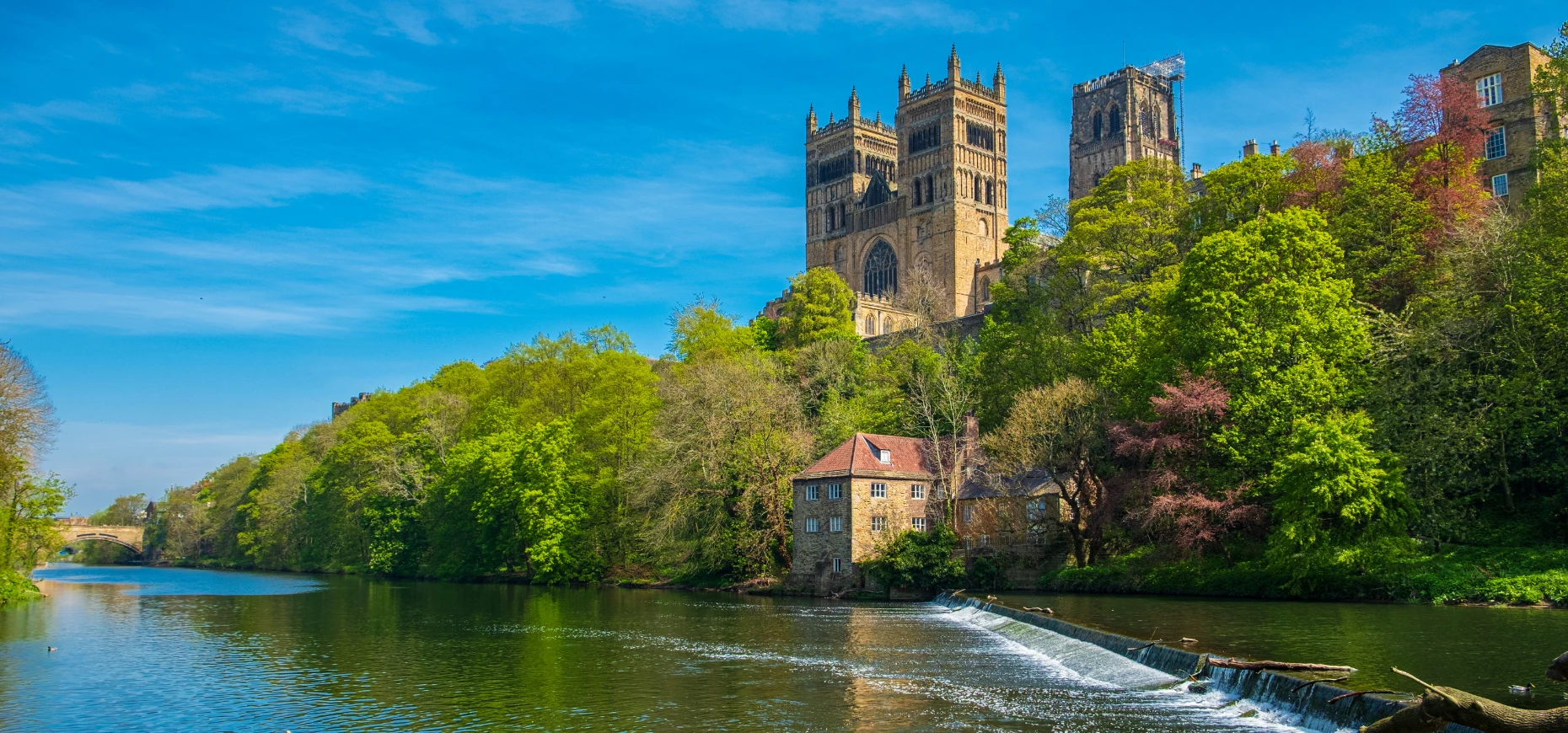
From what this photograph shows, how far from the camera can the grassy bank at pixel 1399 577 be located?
104ft

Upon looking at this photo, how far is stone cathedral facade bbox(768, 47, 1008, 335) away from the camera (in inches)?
4688

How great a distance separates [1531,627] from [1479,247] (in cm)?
1618

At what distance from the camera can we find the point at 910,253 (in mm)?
125250

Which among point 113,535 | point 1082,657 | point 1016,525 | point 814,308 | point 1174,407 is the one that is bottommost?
point 1082,657

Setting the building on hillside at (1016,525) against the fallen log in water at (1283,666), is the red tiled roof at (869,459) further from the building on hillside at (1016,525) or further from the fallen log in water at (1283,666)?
the fallen log in water at (1283,666)

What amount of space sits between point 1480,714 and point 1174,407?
99.5ft

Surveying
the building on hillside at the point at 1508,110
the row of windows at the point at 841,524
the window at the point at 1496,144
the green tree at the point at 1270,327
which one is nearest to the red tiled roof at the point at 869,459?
the row of windows at the point at 841,524

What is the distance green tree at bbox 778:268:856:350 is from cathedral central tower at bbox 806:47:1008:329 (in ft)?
75.5

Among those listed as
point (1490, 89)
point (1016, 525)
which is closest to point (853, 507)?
point (1016, 525)

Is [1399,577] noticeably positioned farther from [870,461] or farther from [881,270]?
[881,270]

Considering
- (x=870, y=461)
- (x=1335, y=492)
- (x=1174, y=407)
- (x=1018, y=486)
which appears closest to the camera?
(x=1335, y=492)

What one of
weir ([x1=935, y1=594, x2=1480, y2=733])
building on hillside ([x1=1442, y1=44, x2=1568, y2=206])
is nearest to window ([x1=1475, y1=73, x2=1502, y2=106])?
building on hillside ([x1=1442, y1=44, x2=1568, y2=206])

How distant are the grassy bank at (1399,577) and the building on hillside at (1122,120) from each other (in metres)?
96.7

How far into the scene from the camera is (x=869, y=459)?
1897 inches
